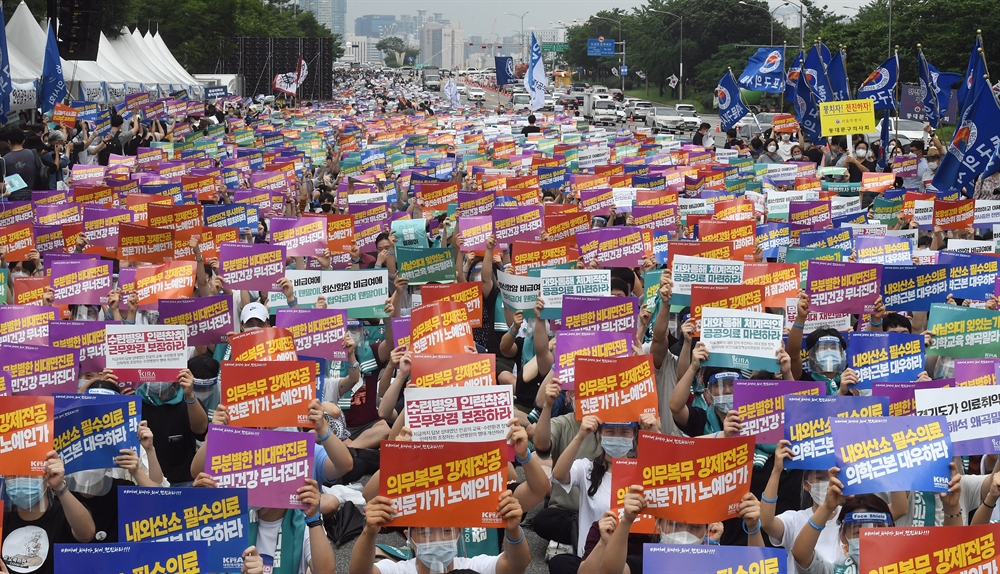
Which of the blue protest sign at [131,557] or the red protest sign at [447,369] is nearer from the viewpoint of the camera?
the blue protest sign at [131,557]

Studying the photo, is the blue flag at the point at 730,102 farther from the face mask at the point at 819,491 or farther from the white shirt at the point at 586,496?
the face mask at the point at 819,491

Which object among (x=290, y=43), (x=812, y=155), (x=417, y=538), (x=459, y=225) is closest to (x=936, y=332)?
(x=417, y=538)

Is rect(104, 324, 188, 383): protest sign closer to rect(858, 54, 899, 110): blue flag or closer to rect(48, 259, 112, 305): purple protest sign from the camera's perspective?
rect(48, 259, 112, 305): purple protest sign

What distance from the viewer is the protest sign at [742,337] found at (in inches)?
313

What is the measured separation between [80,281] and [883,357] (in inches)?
252

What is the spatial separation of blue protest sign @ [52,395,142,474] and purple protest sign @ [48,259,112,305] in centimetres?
423

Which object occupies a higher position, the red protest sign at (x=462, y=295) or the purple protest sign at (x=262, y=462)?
the red protest sign at (x=462, y=295)

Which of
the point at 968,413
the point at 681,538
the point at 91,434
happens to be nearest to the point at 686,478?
the point at 681,538

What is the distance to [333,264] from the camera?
13.6 meters

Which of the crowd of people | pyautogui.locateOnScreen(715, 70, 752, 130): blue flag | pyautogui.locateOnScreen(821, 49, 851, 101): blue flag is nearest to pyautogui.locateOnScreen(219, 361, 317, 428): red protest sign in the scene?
the crowd of people

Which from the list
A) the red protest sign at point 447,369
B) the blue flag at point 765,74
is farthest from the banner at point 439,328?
the blue flag at point 765,74

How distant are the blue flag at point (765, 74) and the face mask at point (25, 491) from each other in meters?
29.1

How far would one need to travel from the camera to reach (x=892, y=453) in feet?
19.3

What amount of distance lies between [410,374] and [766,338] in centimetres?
226
